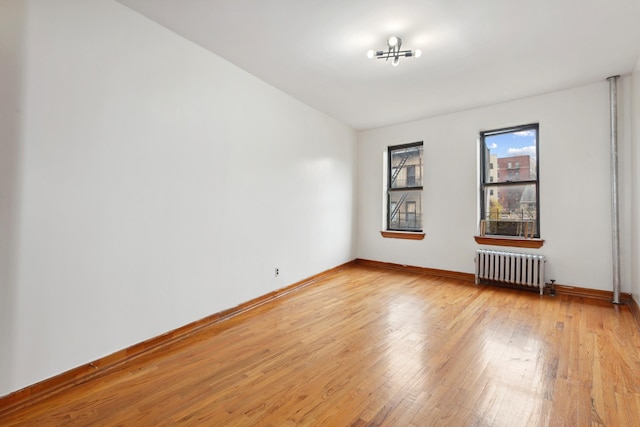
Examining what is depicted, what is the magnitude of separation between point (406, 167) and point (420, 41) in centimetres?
286

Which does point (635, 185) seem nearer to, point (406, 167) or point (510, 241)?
point (510, 241)

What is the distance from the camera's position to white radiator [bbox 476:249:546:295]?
3.84 m

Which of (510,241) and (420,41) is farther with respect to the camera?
(510,241)

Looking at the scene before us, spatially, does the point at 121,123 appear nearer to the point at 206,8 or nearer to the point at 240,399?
the point at 206,8

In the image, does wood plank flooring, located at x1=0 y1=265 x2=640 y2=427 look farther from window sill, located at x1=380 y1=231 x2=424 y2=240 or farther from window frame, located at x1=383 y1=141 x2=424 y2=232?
window frame, located at x1=383 y1=141 x2=424 y2=232

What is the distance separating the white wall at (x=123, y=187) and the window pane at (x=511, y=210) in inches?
133

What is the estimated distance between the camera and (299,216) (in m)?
4.15

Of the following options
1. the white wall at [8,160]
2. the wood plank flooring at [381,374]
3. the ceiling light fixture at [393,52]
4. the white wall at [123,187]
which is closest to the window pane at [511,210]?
the wood plank flooring at [381,374]

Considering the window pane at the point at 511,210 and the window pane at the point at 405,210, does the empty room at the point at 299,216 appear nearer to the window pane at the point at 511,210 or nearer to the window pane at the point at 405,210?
the window pane at the point at 511,210

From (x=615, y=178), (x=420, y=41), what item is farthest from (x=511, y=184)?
(x=420, y=41)

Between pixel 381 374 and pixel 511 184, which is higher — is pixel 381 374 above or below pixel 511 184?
below

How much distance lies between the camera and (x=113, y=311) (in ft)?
7.06

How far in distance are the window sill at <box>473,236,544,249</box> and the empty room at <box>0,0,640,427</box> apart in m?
0.05

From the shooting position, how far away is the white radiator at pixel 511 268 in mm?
3844
